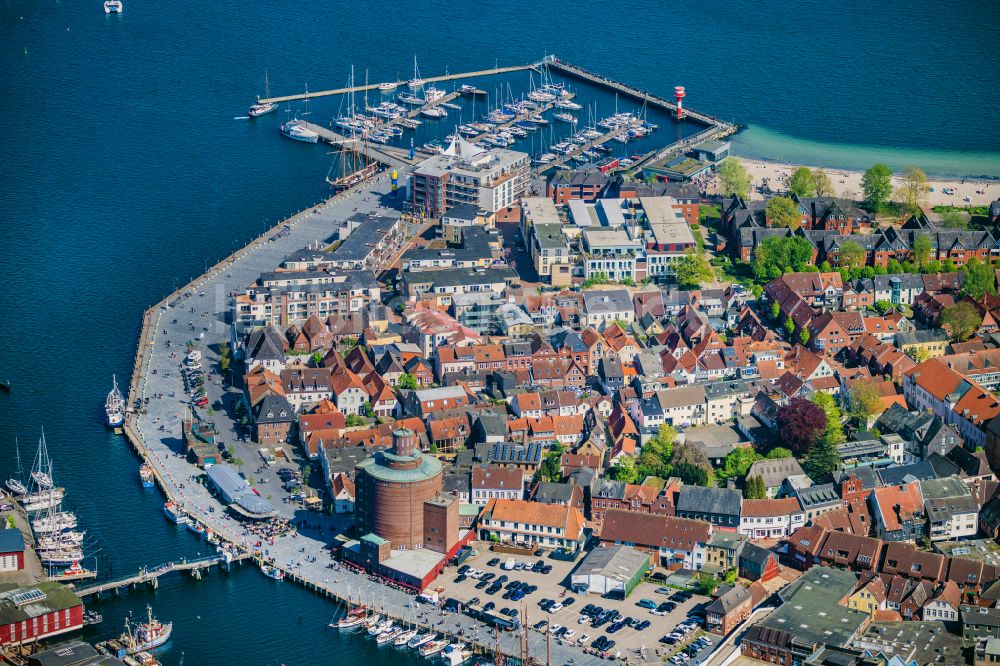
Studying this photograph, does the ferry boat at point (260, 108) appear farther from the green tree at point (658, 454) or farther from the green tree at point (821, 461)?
the green tree at point (821, 461)

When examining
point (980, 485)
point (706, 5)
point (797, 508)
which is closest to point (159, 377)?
point (797, 508)

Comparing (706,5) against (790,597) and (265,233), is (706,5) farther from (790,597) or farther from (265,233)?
(790,597)

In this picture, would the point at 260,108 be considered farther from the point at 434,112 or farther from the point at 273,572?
the point at 273,572

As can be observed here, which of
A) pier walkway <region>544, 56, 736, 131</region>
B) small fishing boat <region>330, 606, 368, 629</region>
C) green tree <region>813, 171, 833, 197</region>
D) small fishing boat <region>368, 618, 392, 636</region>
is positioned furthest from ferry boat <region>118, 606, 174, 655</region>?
pier walkway <region>544, 56, 736, 131</region>

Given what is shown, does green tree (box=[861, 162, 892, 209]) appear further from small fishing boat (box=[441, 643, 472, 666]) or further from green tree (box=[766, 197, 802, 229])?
small fishing boat (box=[441, 643, 472, 666])

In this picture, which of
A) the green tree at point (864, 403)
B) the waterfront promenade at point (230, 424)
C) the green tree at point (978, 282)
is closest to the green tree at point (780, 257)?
the green tree at point (978, 282)

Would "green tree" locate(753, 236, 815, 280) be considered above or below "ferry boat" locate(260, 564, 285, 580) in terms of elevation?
above

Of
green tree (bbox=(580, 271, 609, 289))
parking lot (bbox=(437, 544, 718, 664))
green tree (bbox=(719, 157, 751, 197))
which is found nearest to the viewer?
parking lot (bbox=(437, 544, 718, 664))
